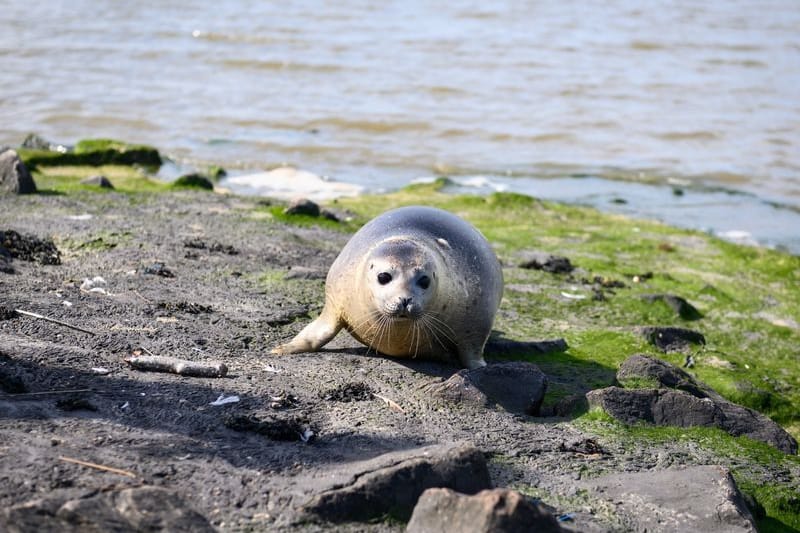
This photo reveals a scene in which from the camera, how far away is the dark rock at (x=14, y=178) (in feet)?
35.2

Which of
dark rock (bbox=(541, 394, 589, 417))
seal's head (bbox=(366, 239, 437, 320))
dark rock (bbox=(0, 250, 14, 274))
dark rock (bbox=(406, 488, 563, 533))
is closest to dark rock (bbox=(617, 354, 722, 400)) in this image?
dark rock (bbox=(541, 394, 589, 417))

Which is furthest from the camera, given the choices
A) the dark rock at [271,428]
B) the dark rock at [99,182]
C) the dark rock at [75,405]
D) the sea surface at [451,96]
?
the sea surface at [451,96]

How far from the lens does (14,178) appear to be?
1077 cm

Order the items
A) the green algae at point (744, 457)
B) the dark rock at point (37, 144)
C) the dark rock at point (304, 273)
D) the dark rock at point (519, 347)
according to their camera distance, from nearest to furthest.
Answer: the green algae at point (744, 457)
the dark rock at point (519, 347)
the dark rock at point (304, 273)
the dark rock at point (37, 144)

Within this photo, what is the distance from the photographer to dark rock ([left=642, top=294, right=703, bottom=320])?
8.86 metres

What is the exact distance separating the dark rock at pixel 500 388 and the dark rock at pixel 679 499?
81cm

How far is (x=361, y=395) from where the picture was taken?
5578mm

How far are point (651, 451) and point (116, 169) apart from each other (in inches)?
444

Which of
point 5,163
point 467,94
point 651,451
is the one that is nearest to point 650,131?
point 467,94

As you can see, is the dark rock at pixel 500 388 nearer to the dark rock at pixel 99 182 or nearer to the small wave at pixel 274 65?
the dark rock at pixel 99 182

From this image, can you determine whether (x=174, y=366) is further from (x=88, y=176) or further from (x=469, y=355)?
(x=88, y=176)

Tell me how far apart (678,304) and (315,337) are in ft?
12.4

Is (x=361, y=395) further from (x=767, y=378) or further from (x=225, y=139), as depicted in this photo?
(x=225, y=139)

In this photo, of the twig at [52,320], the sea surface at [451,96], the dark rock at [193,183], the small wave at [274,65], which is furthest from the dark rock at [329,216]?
the small wave at [274,65]
